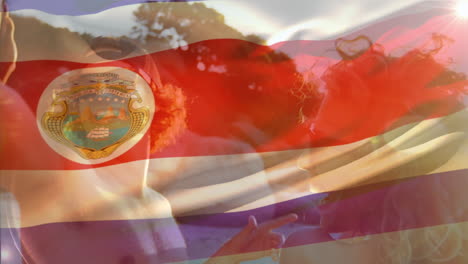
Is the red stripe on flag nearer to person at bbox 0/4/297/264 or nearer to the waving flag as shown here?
the waving flag

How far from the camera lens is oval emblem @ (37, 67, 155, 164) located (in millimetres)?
1897

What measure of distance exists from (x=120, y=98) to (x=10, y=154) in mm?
476

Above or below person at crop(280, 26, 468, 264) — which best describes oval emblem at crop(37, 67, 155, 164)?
above

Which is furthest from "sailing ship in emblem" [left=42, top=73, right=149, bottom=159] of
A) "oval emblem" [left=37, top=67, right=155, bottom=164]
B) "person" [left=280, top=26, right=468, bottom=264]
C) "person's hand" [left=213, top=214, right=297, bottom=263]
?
"person" [left=280, top=26, right=468, bottom=264]

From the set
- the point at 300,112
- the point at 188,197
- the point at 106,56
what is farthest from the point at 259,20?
the point at 188,197

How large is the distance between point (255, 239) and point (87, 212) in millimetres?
683

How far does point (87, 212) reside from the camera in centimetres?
188

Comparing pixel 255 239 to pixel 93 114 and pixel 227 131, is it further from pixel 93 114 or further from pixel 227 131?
pixel 93 114

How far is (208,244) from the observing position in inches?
76.0

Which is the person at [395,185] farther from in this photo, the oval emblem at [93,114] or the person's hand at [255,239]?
the oval emblem at [93,114]

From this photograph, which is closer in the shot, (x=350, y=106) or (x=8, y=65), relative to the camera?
(x=8, y=65)

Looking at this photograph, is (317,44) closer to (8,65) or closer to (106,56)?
(106,56)

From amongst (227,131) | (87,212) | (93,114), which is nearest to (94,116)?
(93,114)

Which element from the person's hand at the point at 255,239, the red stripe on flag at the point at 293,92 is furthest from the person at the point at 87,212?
the red stripe on flag at the point at 293,92
